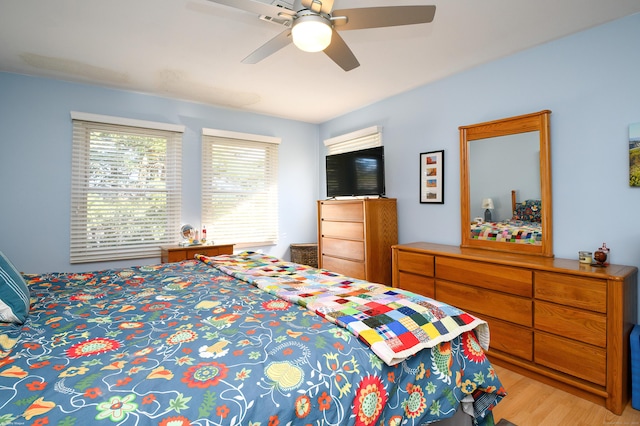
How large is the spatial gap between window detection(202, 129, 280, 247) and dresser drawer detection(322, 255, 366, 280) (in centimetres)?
95

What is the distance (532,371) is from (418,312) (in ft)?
5.19

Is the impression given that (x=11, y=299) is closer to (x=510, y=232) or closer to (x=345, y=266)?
(x=345, y=266)

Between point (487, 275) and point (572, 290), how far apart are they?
1.81 ft

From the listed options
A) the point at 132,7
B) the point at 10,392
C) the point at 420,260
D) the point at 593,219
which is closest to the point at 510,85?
the point at 593,219

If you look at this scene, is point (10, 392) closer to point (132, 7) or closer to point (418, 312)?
point (418, 312)

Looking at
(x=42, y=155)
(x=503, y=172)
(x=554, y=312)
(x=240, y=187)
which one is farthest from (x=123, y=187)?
(x=554, y=312)

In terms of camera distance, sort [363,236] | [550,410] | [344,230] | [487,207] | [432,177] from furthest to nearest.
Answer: [344,230], [363,236], [432,177], [487,207], [550,410]

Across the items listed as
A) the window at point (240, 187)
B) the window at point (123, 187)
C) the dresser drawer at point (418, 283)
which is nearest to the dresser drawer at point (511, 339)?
the dresser drawer at point (418, 283)

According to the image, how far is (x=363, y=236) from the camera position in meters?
3.61

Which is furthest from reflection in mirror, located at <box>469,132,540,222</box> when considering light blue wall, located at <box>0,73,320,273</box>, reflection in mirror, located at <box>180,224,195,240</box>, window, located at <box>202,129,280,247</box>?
light blue wall, located at <box>0,73,320,273</box>

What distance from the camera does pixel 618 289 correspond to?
189 cm

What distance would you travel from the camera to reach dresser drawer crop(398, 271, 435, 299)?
2.97 metres

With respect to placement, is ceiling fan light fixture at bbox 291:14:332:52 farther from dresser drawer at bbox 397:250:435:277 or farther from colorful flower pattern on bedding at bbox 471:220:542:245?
colorful flower pattern on bedding at bbox 471:220:542:245

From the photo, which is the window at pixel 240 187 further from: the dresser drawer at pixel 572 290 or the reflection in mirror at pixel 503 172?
the dresser drawer at pixel 572 290
